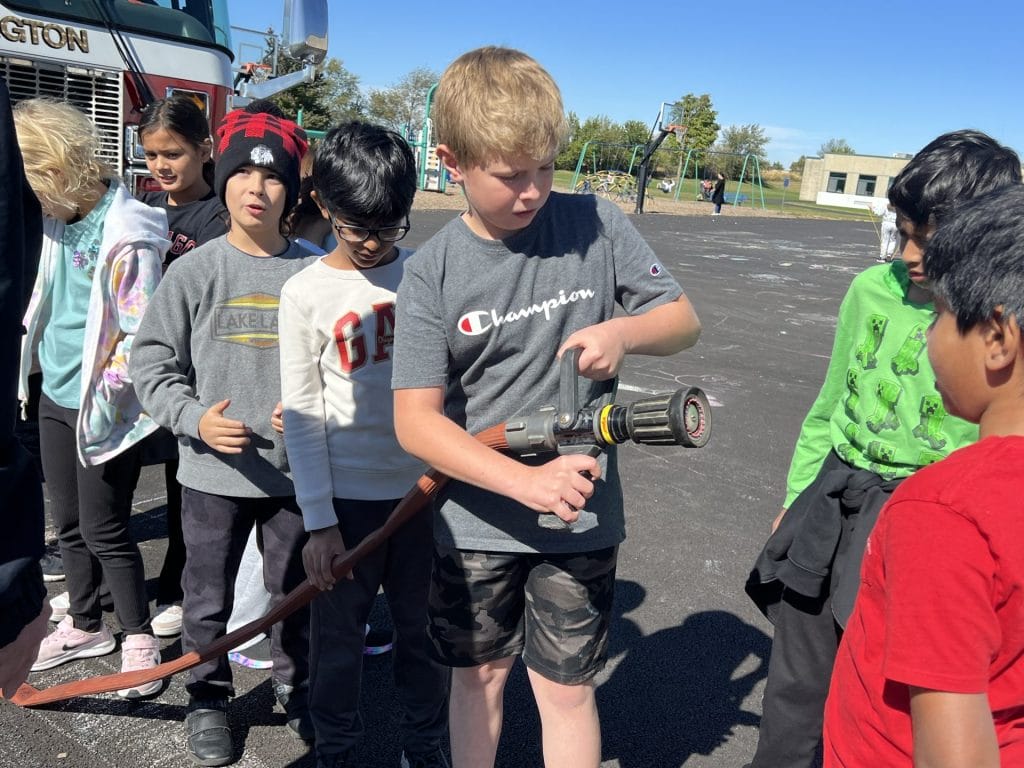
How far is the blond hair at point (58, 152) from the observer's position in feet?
9.77

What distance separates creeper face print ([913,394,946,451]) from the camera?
207 cm

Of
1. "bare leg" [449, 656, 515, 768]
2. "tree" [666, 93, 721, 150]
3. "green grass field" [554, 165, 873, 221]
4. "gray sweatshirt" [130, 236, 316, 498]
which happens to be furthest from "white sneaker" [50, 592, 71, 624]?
"tree" [666, 93, 721, 150]

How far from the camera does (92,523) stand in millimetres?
3096

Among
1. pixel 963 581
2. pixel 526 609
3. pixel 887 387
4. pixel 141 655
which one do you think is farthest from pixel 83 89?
pixel 963 581

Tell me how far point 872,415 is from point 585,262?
0.81 meters

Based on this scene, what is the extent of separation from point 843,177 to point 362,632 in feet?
265

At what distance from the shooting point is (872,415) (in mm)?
2191

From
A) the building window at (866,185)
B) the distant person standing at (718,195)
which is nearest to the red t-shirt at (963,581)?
the distant person standing at (718,195)

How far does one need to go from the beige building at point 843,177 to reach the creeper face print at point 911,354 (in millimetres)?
76495

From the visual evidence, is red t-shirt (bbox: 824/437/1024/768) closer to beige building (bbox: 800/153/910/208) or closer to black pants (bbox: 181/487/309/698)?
black pants (bbox: 181/487/309/698)

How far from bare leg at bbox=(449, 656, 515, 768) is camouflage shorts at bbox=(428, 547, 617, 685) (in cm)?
5

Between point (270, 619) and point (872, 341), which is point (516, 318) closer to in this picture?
point (872, 341)

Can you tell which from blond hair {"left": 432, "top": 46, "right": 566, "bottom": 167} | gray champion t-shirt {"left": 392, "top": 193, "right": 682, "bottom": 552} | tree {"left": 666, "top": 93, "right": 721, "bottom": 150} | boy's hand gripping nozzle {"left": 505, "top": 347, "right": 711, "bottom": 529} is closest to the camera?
boy's hand gripping nozzle {"left": 505, "top": 347, "right": 711, "bottom": 529}

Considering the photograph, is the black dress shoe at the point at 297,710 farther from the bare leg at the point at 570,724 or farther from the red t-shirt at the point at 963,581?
the red t-shirt at the point at 963,581
